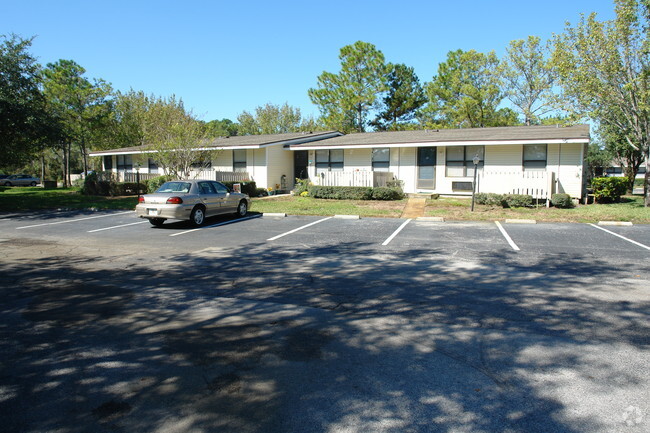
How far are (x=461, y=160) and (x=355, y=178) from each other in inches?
214

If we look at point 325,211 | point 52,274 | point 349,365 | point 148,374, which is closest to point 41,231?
point 52,274

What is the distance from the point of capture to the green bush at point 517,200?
57.5ft

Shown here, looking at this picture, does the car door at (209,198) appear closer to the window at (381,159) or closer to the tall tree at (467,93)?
the window at (381,159)

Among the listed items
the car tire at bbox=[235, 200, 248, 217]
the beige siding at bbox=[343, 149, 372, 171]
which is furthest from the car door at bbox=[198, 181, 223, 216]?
the beige siding at bbox=[343, 149, 372, 171]

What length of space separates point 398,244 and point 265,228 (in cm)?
457

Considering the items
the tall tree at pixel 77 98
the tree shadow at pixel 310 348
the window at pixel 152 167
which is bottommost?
the tree shadow at pixel 310 348

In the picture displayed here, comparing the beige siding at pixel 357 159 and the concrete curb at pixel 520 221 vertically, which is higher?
the beige siding at pixel 357 159

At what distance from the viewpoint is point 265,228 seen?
521 inches

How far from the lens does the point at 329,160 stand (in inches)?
973

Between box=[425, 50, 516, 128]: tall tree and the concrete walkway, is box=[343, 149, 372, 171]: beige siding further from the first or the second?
box=[425, 50, 516, 128]: tall tree

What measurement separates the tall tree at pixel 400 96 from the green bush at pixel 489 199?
2673 centimetres

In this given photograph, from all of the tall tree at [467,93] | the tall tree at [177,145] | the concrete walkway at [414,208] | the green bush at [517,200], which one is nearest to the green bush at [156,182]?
the tall tree at [177,145]

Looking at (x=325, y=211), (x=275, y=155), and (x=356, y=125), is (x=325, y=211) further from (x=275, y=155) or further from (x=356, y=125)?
(x=356, y=125)

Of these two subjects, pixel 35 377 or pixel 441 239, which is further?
pixel 441 239
